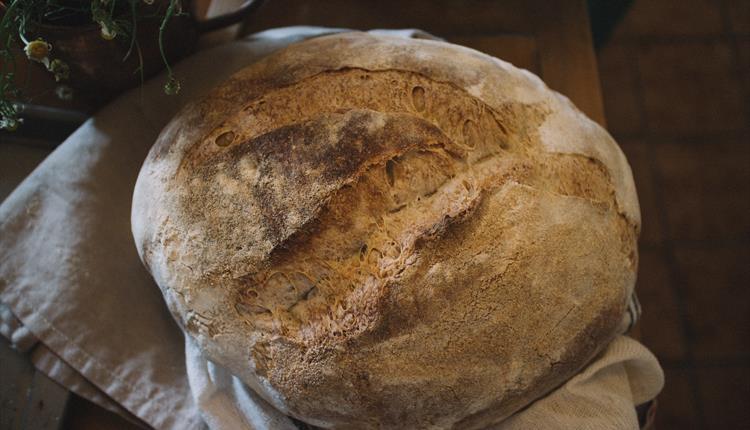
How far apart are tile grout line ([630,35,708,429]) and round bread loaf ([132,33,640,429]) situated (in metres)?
0.91

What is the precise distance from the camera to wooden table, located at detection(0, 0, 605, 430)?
3.89 feet

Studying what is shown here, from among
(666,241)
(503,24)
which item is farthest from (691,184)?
(503,24)

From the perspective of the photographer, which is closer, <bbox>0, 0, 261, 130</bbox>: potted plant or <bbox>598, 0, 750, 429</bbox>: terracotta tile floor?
<bbox>0, 0, 261, 130</bbox>: potted plant

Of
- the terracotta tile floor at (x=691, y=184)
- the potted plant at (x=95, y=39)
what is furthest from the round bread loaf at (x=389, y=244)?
the terracotta tile floor at (x=691, y=184)

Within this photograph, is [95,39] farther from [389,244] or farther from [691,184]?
[691,184]

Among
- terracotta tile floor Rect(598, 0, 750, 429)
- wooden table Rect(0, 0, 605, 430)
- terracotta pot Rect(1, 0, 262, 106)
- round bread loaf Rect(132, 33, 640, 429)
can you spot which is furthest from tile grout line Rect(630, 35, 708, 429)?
terracotta pot Rect(1, 0, 262, 106)

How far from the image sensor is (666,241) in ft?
5.61

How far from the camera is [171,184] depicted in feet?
2.74

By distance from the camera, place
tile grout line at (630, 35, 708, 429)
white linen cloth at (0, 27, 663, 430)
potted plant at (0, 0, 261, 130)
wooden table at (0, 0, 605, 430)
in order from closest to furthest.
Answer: potted plant at (0, 0, 261, 130), white linen cloth at (0, 27, 663, 430), wooden table at (0, 0, 605, 430), tile grout line at (630, 35, 708, 429)

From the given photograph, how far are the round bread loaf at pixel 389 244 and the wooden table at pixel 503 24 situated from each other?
1.17ft

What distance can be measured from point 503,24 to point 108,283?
2.74 feet

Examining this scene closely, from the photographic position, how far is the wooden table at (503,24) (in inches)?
46.7

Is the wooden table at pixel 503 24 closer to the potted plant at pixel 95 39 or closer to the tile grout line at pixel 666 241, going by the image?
the potted plant at pixel 95 39

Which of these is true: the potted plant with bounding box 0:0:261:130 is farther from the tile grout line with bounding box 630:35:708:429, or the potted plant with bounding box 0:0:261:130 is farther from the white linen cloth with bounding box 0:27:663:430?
the tile grout line with bounding box 630:35:708:429
